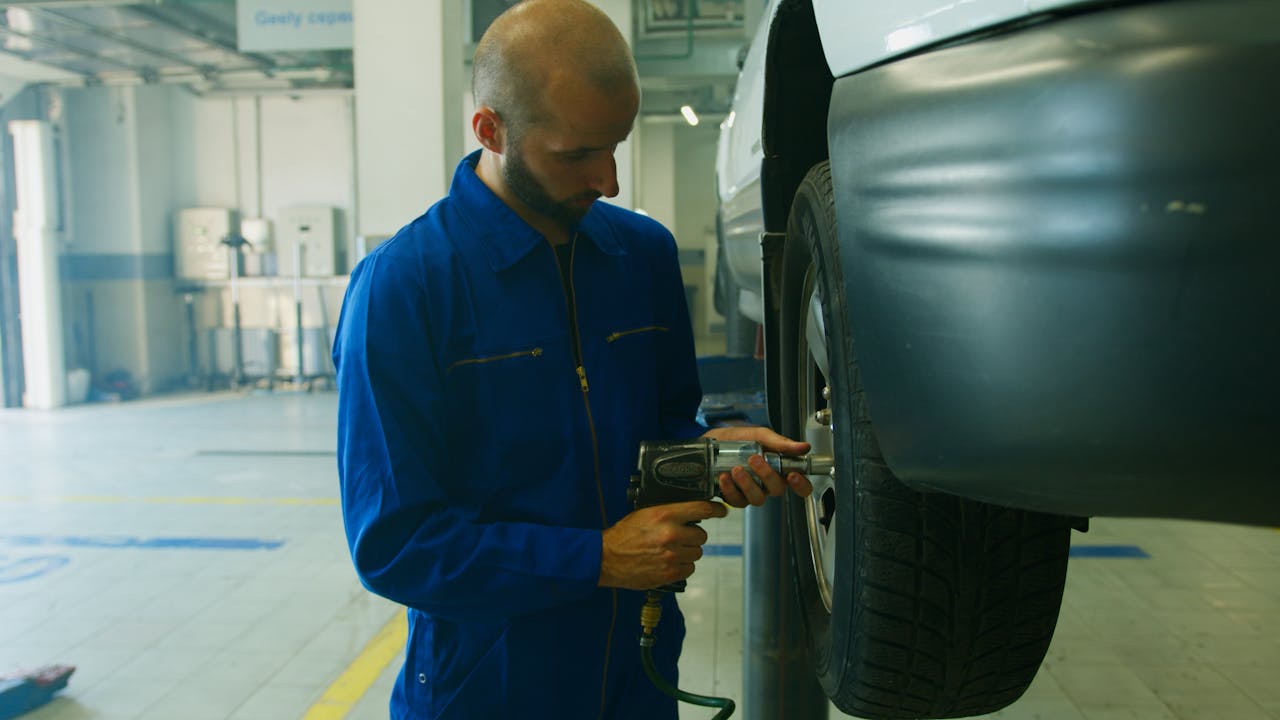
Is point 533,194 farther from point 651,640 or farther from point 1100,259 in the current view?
point 1100,259

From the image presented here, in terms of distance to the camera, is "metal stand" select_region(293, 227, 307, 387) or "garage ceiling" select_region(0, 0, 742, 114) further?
"metal stand" select_region(293, 227, 307, 387)

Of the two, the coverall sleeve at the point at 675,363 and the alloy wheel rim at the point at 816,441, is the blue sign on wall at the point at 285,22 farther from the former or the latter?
the alloy wheel rim at the point at 816,441

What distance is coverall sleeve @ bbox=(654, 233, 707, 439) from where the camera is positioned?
1625 millimetres

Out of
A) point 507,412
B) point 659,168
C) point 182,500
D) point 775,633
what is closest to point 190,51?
point 182,500

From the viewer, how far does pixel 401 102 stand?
5.63 metres

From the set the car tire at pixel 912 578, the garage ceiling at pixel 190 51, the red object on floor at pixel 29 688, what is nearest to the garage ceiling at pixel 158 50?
the garage ceiling at pixel 190 51

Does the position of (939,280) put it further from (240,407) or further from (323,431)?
(240,407)

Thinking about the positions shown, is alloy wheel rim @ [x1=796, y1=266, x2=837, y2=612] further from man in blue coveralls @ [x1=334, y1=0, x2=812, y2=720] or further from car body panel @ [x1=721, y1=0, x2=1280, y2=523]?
car body panel @ [x1=721, y1=0, x2=1280, y2=523]

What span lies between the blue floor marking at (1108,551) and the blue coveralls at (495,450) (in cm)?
319

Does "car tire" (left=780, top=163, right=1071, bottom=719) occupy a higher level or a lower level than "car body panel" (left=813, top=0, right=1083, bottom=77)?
lower

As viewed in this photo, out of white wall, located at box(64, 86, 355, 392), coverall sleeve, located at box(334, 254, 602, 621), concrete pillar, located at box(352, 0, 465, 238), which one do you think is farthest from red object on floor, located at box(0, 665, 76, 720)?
white wall, located at box(64, 86, 355, 392)

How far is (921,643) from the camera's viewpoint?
47.4 inches

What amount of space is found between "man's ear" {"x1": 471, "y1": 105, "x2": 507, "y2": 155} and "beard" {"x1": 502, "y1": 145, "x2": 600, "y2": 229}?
3 centimetres

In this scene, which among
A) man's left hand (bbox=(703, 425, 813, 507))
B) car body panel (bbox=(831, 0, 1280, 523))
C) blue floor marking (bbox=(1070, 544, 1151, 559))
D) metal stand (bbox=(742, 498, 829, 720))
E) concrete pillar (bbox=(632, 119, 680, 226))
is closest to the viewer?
car body panel (bbox=(831, 0, 1280, 523))
